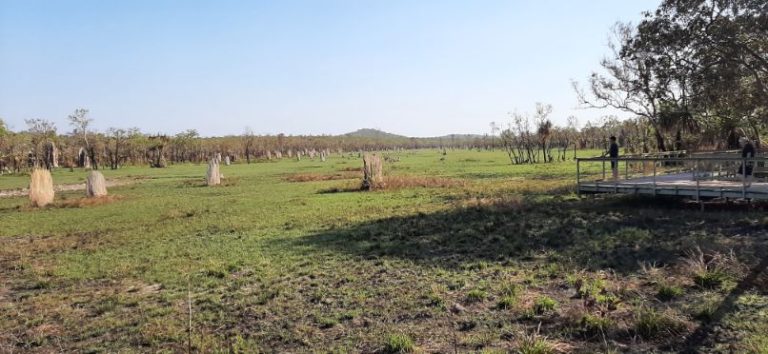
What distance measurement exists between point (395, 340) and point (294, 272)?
14.2ft

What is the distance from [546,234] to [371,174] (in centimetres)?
1591

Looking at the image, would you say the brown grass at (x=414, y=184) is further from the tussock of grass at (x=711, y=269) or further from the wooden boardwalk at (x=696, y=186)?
the tussock of grass at (x=711, y=269)

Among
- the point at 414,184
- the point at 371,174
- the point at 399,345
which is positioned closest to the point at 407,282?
the point at 399,345

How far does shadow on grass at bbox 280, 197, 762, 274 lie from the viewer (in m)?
10.5

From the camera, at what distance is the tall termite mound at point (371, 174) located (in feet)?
91.0

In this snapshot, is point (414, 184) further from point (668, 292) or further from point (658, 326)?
point (658, 326)

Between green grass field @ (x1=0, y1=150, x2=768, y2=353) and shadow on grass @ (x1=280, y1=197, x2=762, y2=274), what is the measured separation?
0.23ft

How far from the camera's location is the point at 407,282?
9.28 metres

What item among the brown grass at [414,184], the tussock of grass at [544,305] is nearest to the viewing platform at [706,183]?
the tussock of grass at [544,305]

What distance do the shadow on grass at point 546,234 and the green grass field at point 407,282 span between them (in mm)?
69

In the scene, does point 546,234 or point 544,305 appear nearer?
point 544,305

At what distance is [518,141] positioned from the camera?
6050 centimetres

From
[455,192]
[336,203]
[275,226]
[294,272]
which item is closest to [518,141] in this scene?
[455,192]

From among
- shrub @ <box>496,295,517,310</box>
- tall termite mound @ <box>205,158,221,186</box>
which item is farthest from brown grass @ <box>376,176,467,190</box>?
shrub @ <box>496,295,517,310</box>
